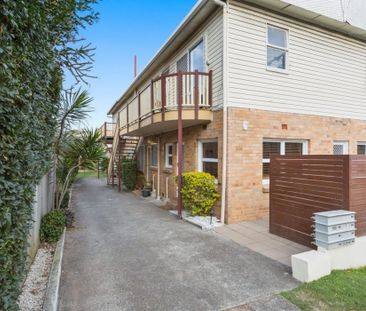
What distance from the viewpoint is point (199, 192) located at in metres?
7.27

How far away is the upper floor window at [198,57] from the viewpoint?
28.3 feet

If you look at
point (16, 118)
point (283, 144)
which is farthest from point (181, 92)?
point (16, 118)

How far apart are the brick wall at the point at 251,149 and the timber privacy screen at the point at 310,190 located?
121 centimetres

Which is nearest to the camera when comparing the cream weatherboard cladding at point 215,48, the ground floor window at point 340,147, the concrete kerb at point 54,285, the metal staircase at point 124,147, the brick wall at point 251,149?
the concrete kerb at point 54,285

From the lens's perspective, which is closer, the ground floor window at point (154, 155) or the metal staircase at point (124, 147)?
the ground floor window at point (154, 155)

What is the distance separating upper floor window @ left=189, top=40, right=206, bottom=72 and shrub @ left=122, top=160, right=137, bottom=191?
24.3 ft

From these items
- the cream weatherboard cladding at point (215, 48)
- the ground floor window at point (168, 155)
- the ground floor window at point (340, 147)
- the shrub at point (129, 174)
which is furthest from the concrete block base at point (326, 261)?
the shrub at point (129, 174)

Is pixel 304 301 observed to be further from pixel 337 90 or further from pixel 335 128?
pixel 337 90

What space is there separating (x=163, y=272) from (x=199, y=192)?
Result: 10.6 ft

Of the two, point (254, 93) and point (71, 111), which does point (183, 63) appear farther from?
point (71, 111)

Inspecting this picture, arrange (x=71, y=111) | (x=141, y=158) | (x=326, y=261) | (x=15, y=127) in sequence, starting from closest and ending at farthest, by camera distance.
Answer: (x=15, y=127) → (x=326, y=261) → (x=71, y=111) → (x=141, y=158)

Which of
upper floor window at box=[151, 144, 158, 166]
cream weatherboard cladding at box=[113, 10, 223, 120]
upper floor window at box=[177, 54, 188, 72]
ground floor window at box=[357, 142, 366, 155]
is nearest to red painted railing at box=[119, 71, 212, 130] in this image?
cream weatherboard cladding at box=[113, 10, 223, 120]

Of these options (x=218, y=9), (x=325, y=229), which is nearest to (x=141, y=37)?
(x=218, y=9)

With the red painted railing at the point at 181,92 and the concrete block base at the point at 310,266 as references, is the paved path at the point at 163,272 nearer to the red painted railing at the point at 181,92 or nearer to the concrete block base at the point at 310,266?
the concrete block base at the point at 310,266
